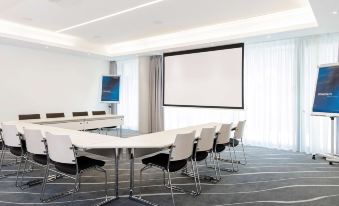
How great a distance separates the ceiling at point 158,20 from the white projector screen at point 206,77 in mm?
467

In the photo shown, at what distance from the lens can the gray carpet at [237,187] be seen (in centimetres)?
314

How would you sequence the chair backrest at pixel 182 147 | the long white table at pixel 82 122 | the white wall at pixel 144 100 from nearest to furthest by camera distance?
the chair backrest at pixel 182 147, the long white table at pixel 82 122, the white wall at pixel 144 100

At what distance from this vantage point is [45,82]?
25.3 feet

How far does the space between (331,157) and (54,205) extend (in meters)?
4.81

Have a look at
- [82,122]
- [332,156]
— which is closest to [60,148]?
[82,122]

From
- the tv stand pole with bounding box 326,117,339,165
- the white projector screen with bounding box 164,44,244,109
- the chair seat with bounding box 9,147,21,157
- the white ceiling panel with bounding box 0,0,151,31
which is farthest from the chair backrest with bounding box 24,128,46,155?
the tv stand pole with bounding box 326,117,339,165

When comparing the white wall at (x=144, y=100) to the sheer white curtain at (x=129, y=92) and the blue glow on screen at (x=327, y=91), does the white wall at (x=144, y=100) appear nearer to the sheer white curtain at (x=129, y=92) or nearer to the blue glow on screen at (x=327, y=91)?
the sheer white curtain at (x=129, y=92)

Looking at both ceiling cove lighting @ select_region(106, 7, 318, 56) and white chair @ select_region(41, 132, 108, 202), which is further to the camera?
ceiling cove lighting @ select_region(106, 7, 318, 56)

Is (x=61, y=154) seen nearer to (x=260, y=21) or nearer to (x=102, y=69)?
(x=260, y=21)

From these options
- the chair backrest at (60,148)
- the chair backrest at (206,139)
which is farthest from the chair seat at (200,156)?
the chair backrest at (60,148)

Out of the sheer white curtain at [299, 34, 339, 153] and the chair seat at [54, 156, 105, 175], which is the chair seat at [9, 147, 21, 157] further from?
the sheer white curtain at [299, 34, 339, 153]

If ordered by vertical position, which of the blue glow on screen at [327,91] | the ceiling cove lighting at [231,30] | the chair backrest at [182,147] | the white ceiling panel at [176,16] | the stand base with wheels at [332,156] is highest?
the white ceiling panel at [176,16]

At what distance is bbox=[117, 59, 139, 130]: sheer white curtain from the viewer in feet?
30.8

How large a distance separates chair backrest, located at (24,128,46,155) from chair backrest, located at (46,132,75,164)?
0.31m
